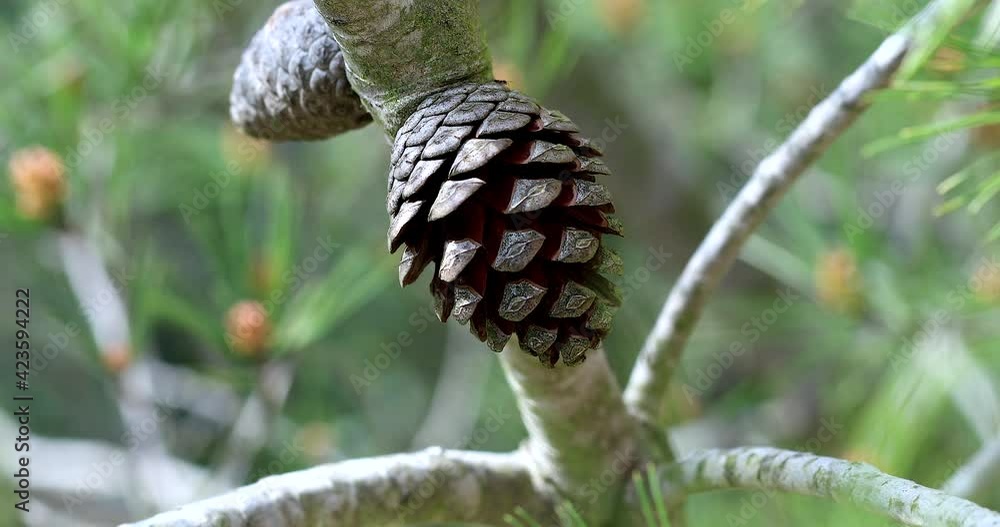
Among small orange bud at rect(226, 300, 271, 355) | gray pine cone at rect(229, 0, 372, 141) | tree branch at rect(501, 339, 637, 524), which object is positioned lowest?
tree branch at rect(501, 339, 637, 524)

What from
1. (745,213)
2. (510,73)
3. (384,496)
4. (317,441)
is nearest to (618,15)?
(510,73)

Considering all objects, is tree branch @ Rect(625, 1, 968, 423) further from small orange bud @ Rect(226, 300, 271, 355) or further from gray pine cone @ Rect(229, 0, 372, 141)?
small orange bud @ Rect(226, 300, 271, 355)

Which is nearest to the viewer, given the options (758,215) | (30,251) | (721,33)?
(758,215)

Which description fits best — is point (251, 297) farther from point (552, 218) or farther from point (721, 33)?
point (721, 33)

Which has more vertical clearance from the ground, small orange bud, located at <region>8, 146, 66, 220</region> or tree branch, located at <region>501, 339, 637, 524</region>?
small orange bud, located at <region>8, 146, 66, 220</region>

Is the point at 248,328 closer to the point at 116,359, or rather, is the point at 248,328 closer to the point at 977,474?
the point at 116,359

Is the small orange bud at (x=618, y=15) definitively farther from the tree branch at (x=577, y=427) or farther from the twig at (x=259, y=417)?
the tree branch at (x=577, y=427)

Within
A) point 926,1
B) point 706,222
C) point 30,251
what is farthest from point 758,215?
point 30,251

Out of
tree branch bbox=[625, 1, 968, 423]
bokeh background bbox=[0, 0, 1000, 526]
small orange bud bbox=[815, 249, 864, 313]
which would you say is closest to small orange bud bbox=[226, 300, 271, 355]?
bokeh background bbox=[0, 0, 1000, 526]
